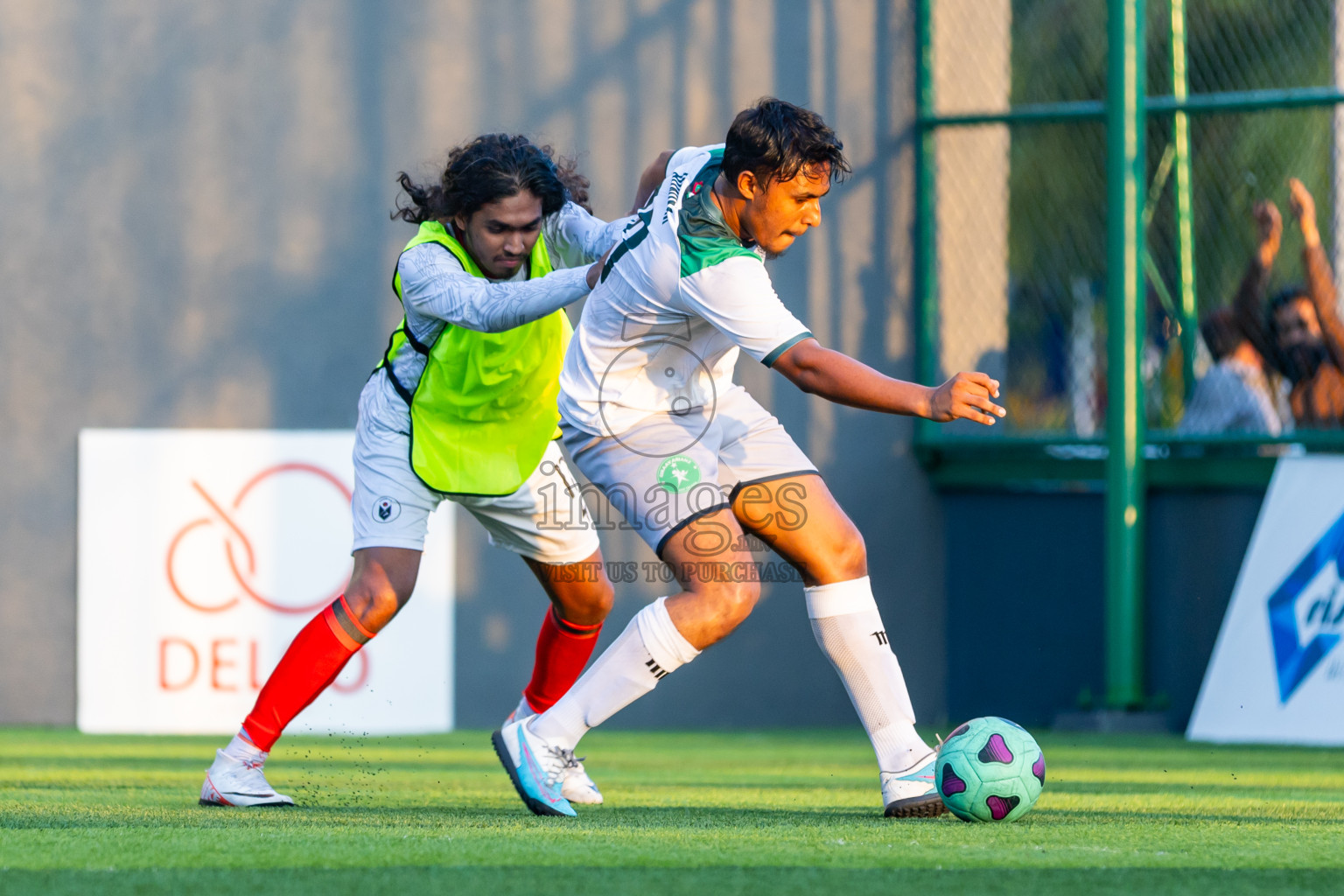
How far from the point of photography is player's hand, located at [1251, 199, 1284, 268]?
771cm

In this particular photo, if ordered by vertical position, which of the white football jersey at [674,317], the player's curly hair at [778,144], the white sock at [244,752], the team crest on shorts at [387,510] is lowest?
the white sock at [244,752]

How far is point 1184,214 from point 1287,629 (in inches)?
85.0

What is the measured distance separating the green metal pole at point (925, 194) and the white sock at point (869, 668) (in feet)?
14.5

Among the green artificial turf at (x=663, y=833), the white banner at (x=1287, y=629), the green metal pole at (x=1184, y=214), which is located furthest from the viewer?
the green metal pole at (x=1184, y=214)

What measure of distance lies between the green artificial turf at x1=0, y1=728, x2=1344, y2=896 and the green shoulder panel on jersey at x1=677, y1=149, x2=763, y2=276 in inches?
48.7

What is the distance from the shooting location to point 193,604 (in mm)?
7430

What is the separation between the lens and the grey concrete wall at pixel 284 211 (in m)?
7.70

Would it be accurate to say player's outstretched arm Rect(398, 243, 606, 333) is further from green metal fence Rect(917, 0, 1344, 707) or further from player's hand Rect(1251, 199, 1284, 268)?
player's hand Rect(1251, 199, 1284, 268)

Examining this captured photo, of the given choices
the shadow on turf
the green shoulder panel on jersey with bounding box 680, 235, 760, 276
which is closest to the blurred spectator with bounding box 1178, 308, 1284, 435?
the green shoulder panel on jersey with bounding box 680, 235, 760, 276

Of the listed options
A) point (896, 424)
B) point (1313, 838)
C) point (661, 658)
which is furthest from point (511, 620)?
point (1313, 838)

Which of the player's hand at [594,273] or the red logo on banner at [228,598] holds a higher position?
the player's hand at [594,273]

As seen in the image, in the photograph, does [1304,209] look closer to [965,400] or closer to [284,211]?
[284,211]

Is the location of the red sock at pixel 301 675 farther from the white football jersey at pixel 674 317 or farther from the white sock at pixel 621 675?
the white football jersey at pixel 674 317

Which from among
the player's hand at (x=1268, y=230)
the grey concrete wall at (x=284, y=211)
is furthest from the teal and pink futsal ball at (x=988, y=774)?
the player's hand at (x=1268, y=230)
